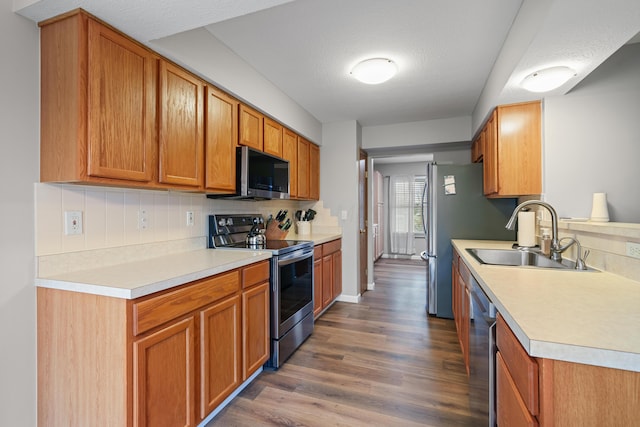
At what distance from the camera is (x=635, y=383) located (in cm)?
67

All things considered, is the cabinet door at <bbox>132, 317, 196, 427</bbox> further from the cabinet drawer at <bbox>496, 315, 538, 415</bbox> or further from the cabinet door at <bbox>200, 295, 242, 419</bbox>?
the cabinet drawer at <bbox>496, 315, 538, 415</bbox>

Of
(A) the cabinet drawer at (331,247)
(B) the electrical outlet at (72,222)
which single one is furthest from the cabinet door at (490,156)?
(B) the electrical outlet at (72,222)

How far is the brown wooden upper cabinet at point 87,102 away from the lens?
133cm

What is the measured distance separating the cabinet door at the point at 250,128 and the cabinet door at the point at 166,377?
4.91 ft

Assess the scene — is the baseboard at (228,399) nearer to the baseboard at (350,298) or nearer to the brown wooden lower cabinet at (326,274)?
the brown wooden lower cabinet at (326,274)

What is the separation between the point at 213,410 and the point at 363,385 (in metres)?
0.96

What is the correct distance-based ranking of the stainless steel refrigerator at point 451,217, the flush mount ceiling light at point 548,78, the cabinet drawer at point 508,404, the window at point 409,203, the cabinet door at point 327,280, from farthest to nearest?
1. the window at point 409,203
2. the cabinet door at point 327,280
3. the stainless steel refrigerator at point 451,217
4. the flush mount ceiling light at point 548,78
5. the cabinet drawer at point 508,404

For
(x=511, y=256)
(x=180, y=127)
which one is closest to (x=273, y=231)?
(x=180, y=127)

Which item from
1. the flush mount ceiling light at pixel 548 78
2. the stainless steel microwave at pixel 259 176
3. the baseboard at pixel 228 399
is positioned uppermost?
the flush mount ceiling light at pixel 548 78

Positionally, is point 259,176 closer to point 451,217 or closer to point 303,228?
point 303,228

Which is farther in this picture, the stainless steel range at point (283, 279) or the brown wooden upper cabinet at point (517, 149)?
the brown wooden upper cabinet at point (517, 149)

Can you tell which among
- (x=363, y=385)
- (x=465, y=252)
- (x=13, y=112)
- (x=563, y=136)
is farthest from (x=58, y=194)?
(x=563, y=136)

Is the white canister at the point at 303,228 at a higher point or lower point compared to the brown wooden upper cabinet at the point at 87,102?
lower

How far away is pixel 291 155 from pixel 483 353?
2.48m
